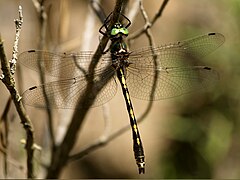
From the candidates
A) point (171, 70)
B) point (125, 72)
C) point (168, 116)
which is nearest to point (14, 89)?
point (125, 72)

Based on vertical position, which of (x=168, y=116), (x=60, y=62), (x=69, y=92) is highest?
(x=60, y=62)

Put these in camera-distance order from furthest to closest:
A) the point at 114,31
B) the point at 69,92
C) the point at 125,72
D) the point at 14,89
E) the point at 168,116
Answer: the point at 168,116 < the point at 125,72 < the point at 69,92 < the point at 114,31 < the point at 14,89

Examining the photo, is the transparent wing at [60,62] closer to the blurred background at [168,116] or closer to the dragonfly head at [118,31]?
the dragonfly head at [118,31]

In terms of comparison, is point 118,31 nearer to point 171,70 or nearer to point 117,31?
point 117,31

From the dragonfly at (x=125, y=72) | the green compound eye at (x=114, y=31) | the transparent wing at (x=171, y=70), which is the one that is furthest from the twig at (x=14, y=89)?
the transparent wing at (x=171, y=70)

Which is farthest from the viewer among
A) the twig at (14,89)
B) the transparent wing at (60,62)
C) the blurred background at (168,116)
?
A: the blurred background at (168,116)

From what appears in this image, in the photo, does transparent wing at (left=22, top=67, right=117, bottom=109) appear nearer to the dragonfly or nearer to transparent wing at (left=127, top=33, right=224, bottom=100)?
the dragonfly

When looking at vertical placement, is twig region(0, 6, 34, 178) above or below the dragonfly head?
below

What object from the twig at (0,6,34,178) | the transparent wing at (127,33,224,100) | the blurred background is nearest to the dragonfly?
the transparent wing at (127,33,224,100)
